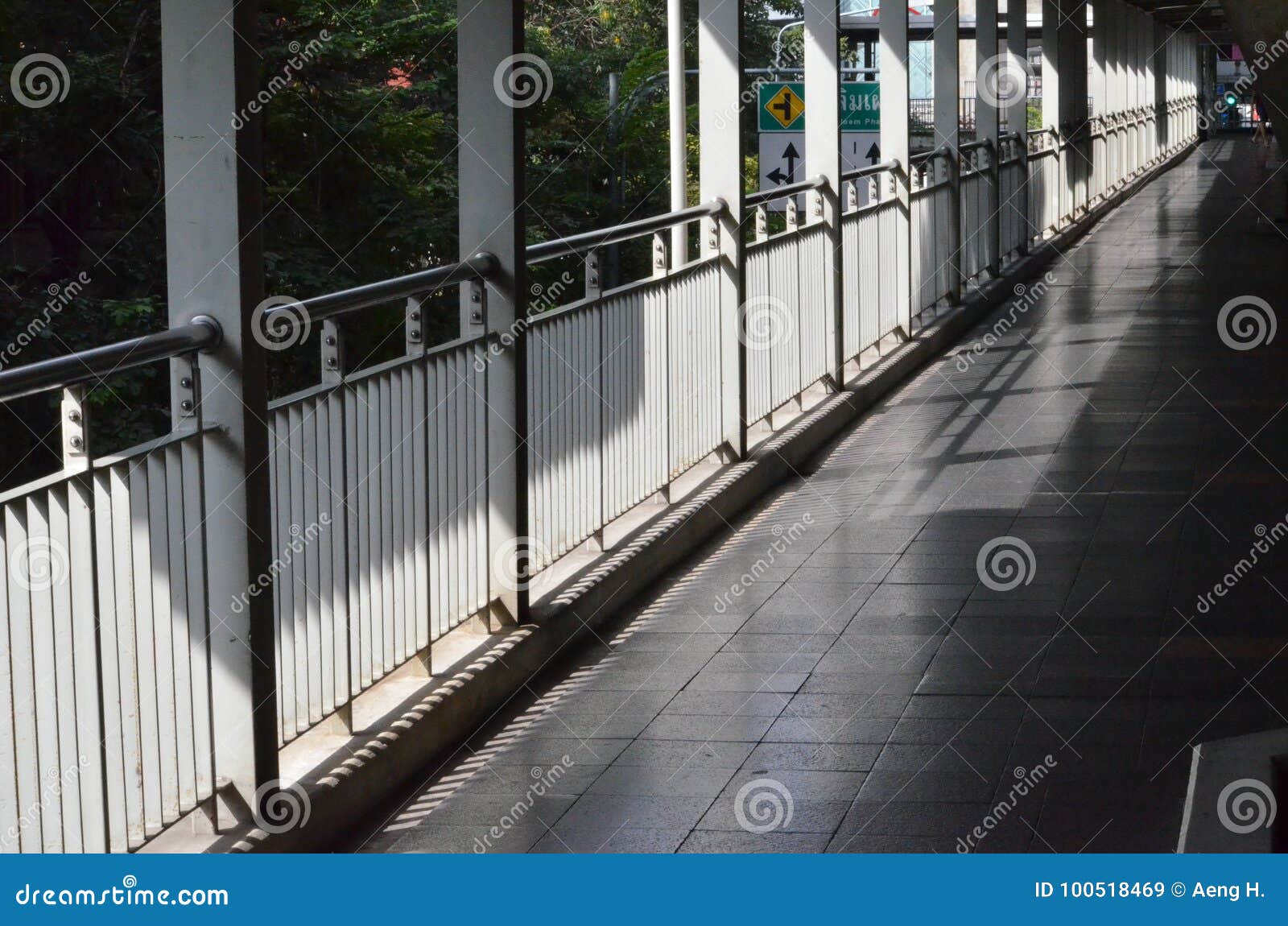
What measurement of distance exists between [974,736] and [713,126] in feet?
13.3

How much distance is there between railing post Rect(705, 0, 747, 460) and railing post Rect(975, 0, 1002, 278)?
25.1 ft

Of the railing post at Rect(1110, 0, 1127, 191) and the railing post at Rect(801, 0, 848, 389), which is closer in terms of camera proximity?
the railing post at Rect(801, 0, 848, 389)

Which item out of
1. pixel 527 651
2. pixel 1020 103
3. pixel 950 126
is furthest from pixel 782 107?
pixel 527 651

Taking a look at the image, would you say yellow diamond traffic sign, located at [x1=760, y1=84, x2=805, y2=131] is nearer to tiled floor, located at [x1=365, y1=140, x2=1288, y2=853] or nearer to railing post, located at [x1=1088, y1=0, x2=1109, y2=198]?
tiled floor, located at [x1=365, y1=140, x2=1288, y2=853]

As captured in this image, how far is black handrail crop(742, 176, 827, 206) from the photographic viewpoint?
8.78 m

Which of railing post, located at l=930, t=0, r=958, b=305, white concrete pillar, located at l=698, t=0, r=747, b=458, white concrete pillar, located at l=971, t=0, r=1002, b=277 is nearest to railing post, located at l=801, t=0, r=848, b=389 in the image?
white concrete pillar, located at l=698, t=0, r=747, b=458

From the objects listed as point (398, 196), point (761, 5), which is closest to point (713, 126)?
point (398, 196)

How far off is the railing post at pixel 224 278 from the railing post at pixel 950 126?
10244mm

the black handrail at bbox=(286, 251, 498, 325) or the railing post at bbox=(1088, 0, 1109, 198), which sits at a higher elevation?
the railing post at bbox=(1088, 0, 1109, 198)

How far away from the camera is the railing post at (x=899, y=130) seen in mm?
12234

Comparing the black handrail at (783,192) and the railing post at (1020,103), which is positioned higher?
the railing post at (1020,103)

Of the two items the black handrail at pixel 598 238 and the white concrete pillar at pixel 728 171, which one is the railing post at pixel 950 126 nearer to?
the white concrete pillar at pixel 728 171

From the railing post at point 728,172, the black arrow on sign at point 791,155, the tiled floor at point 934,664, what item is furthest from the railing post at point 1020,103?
the railing post at point 728,172

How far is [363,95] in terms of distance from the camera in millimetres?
23453
